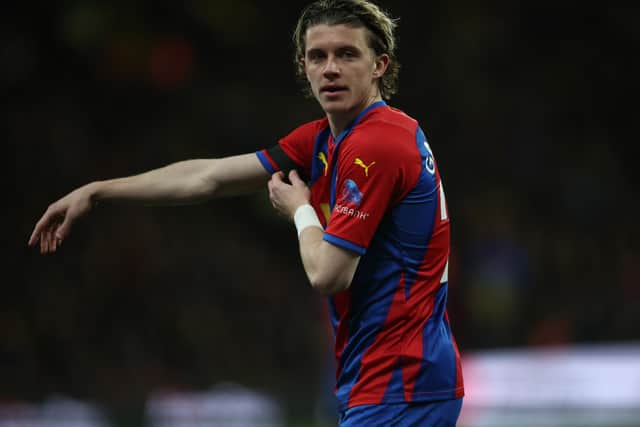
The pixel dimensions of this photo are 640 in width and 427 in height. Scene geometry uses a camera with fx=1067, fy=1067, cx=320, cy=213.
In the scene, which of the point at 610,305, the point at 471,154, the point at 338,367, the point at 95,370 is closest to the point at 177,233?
the point at 95,370

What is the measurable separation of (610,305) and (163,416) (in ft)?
14.8

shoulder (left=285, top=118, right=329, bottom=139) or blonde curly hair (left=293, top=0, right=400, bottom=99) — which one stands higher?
blonde curly hair (left=293, top=0, right=400, bottom=99)

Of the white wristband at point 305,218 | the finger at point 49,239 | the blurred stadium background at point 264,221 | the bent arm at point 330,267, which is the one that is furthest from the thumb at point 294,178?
the blurred stadium background at point 264,221

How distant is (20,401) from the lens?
28.8ft

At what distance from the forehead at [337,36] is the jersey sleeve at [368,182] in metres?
0.33

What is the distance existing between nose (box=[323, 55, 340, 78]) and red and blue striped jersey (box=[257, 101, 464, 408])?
16 cm

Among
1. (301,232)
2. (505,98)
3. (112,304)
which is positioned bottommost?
(112,304)

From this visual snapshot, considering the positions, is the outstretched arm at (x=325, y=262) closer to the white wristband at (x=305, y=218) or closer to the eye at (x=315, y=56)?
the white wristband at (x=305, y=218)

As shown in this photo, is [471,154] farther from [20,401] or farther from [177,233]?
[20,401]

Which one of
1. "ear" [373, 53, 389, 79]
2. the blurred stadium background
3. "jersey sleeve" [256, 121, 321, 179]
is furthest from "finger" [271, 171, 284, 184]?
the blurred stadium background

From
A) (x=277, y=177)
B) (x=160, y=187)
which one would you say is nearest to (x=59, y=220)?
(x=160, y=187)

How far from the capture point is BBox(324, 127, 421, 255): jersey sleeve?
124 inches

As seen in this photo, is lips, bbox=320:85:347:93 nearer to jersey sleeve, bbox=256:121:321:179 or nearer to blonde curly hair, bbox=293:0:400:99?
blonde curly hair, bbox=293:0:400:99

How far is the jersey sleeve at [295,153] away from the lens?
370 centimetres
